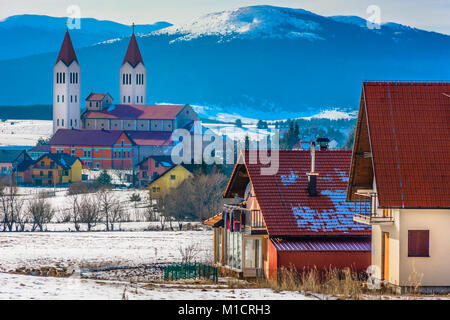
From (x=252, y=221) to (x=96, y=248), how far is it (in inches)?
635

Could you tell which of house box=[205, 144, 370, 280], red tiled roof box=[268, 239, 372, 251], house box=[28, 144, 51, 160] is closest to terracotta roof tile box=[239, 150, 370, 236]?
house box=[205, 144, 370, 280]

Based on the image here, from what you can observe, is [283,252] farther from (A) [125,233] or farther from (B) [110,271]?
(A) [125,233]

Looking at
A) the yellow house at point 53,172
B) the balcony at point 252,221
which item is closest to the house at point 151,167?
the yellow house at point 53,172

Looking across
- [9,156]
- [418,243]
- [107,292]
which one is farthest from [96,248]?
[9,156]

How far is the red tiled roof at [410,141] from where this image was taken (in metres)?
24.3

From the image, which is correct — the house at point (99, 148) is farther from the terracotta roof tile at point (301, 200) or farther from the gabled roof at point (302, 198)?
the terracotta roof tile at point (301, 200)

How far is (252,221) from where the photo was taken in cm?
3042

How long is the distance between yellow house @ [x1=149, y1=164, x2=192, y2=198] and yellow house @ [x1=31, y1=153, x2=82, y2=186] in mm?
39306

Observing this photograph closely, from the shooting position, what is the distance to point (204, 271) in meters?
29.9

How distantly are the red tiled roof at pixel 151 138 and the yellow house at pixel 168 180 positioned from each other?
91.1 metres

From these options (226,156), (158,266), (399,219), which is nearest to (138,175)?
(226,156)

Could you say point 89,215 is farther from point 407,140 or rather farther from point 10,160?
point 10,160

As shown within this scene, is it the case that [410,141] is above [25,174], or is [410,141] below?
above

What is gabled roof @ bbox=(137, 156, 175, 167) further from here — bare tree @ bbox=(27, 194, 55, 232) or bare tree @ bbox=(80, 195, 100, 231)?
bare tree @ bbox=(27, 194, 55, 232)
